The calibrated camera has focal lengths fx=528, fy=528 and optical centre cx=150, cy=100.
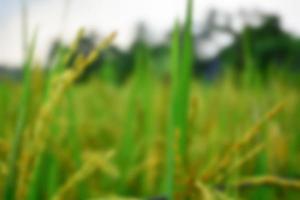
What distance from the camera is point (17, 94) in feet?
5.63

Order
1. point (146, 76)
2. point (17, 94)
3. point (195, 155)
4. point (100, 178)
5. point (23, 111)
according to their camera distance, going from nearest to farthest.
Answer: point (23, 111), point (100, 178), point (146, 76), point (195, 155), point (17, 94)

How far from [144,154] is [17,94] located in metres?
0.69

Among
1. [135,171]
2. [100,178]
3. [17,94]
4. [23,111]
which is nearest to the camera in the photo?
[23,111]

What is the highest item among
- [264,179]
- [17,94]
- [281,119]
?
[17,94]

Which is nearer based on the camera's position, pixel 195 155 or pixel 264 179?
pixel 264 179

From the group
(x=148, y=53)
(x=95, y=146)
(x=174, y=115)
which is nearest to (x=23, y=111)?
(x=174, y=115)

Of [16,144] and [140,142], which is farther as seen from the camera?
[140,142]

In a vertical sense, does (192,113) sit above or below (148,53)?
below

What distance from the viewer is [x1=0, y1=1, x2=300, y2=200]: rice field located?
518 millimetres

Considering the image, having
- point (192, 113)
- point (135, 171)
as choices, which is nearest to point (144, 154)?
point (135, 171)

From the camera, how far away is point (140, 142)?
1.17 m

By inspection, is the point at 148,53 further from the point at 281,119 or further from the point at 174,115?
the point at 281,119

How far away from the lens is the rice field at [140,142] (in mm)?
518

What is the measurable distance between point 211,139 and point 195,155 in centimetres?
16
